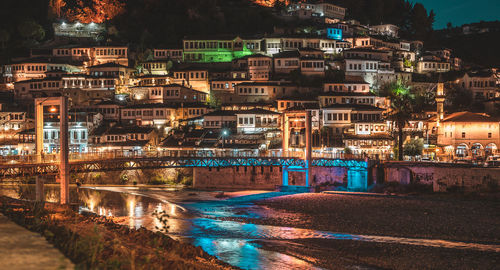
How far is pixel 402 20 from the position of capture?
108250mm

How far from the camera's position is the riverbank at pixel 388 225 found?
21984 millimetres

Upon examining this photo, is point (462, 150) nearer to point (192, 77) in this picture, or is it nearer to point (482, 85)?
point (482, 85)

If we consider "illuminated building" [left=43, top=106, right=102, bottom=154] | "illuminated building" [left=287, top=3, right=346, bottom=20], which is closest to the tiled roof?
"illuminated building" [left=287, top=3, right=346, bottom=20]

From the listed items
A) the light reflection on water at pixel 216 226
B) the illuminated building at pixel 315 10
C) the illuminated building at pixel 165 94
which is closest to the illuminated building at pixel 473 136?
the light reflection on water at pixel 216 226

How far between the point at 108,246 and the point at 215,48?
6894 cm

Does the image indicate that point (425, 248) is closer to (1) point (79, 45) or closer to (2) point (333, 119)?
(2) point (333, 119)

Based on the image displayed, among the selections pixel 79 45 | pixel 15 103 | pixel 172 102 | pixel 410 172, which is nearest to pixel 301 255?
pixel 410 172

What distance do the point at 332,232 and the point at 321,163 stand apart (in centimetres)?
1879

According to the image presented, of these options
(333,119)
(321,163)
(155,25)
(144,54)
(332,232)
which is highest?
(155,25)

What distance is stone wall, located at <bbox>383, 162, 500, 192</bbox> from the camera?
39500mm

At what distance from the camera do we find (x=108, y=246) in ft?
44.5

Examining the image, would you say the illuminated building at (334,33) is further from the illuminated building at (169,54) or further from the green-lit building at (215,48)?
the illuminated building at (169,54)

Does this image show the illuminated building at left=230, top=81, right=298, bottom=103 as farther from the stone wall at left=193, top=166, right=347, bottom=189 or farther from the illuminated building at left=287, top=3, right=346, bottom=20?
the illuminated building at left=287, top=3, right=346, bottom=20

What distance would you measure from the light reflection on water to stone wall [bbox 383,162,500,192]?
12690 mm
